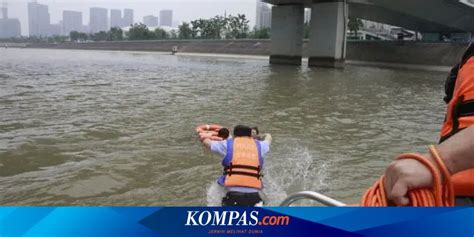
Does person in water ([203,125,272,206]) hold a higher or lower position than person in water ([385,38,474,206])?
lower

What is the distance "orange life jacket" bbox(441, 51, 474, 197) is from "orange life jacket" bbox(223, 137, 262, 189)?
3.60m

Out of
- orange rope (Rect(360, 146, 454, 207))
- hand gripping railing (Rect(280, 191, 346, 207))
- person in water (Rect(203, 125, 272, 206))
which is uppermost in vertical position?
orange rope (Rect(360, 146, 454, 207))

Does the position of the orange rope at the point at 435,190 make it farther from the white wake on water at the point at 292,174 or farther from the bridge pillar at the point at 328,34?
the bridge pillar at the point at 328,34

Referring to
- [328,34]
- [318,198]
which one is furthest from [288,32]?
[318,198]

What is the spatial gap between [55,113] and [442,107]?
15.6 m

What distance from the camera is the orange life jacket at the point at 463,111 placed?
6.82ft

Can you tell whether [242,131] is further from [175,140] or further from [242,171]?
[175,140]

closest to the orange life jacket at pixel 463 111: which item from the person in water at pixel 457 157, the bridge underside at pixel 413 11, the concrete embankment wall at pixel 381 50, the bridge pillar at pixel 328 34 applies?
the person in water at pixel 457 157

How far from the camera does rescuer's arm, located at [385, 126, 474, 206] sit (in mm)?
1911

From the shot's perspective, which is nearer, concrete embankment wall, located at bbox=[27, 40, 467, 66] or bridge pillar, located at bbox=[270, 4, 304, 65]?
concrete embankment wall, located at bbox=[27, 40, 467, 66]

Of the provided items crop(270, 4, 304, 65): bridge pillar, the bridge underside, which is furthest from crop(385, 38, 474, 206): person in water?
crop(270, 4, 304, 65): bridge pillar

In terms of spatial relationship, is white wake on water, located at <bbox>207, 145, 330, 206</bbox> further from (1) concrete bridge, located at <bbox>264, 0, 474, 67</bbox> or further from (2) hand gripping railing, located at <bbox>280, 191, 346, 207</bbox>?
(1) concrete bridge, located at <bbox>264, 0, 474, 67</bbox>

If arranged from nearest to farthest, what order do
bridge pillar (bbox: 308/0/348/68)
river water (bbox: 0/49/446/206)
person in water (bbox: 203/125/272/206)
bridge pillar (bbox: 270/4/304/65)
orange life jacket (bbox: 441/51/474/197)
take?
orange life jacket (bbox: 441/51/474/197) → person in water (bbox: 203/125/272/206) → river water (bbox: 0/49/446/206) → bridge pillar (bbox: 308/0/348/68) → bridge pillar (bbox: 270/4/304/65)

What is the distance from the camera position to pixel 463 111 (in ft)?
6.99
